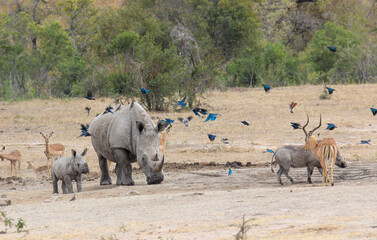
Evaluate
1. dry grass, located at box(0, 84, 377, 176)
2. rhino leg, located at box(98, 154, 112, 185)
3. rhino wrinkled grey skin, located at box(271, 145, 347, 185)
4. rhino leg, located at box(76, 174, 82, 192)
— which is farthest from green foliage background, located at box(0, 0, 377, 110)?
rhino wrinkled grey skin, located at box(271, 145, 347, 185)

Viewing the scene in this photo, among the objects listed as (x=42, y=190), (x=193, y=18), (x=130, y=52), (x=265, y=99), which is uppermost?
(x=193, y=18)

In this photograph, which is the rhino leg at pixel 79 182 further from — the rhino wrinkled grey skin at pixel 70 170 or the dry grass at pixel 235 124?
the dry grass at pixel 235 124

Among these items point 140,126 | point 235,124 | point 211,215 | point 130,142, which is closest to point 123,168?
point 130,142

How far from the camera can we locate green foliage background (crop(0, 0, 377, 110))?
918 inches

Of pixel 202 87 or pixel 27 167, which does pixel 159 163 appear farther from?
pixel 202 87

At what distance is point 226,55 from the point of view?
1416 inches

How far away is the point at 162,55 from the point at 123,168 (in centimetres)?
1214

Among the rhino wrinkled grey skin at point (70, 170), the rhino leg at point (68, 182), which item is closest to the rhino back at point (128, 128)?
the rhino wrinkled grey skin at point (70, 170)

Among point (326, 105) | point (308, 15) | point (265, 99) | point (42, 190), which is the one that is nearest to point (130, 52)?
point (265, 99)

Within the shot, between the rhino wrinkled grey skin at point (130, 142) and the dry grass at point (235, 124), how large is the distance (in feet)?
8.53

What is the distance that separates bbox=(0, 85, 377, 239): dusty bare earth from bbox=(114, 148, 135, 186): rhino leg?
268 millimetres

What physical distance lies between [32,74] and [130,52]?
7127 mm

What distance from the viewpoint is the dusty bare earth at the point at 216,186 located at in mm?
6172

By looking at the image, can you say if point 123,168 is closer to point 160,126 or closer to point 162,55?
point 160,126
